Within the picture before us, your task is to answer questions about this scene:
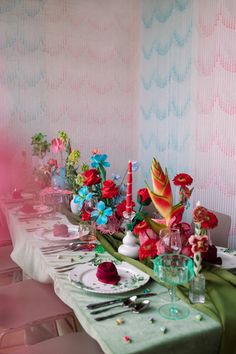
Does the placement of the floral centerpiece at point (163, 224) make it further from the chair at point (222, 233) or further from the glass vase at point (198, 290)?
the chair at point (222, 233)

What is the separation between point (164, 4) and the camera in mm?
3506

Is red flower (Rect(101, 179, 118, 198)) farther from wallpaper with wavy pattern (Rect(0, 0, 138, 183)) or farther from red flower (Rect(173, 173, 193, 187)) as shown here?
wallpaper with wavy pattern (Rect(0, 0, 138, 183))

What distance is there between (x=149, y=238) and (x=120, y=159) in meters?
2.64

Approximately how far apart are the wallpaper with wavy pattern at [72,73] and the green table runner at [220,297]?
2.36 metres

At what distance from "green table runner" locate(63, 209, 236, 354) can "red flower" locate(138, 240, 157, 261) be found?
3 cm

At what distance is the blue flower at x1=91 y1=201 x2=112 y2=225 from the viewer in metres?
1.65

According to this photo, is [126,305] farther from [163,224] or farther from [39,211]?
[39,211]

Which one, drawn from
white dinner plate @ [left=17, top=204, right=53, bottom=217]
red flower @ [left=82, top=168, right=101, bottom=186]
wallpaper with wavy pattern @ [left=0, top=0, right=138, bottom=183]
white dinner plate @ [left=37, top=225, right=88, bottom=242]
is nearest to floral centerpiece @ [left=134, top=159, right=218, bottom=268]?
red flower @ [left=82, top=168, right=101, bottom=186]

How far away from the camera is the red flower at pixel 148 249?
4.61 feet

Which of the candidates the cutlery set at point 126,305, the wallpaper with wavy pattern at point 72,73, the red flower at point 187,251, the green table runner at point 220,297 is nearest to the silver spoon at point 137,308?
the cutlery set at point 126,305

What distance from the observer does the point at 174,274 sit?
1.12 m

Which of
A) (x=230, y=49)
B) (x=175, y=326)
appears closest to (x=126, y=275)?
(x=175, y=326)

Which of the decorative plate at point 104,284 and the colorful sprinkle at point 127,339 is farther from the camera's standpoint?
the decorative plate at point 104,284

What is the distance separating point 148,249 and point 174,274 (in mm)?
292
